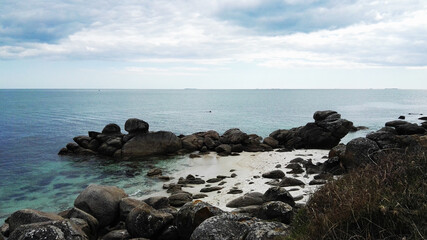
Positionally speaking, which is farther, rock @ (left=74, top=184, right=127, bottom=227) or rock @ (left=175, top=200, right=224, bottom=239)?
rock @ (left=74, top=184, right=127, bottom=227)

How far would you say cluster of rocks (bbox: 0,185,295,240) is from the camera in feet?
27.0

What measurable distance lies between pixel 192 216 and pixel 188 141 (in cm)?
2427

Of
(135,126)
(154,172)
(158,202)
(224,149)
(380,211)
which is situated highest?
(380,211)

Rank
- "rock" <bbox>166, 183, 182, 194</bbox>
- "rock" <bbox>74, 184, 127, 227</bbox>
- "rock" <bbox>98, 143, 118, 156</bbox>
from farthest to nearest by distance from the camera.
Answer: "rock" <bbox>98, 143, 118, 156</bbox> → "rock" <bbox>166, 183, 182, 194</bbox> → "rock" <bbox>74, 184, 127, 227</bbox>

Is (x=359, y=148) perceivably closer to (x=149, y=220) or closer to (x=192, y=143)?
(x=149, y=220)

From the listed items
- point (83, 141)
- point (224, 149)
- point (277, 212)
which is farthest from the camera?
point (83, 141)

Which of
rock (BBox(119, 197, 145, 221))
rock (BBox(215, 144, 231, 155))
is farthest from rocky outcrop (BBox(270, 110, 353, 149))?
rock (BBox(119, 197, 145, 221))

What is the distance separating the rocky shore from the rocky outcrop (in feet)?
0.34

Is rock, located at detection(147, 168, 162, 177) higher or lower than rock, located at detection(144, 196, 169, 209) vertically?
lower

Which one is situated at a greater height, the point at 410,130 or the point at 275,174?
the point at 410,130

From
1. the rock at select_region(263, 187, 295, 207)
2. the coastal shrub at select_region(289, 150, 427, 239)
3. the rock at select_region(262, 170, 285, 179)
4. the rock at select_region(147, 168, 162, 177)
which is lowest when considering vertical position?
the rock at select_region(147, 168, 162, 177)

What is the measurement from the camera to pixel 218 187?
2009 centimetres

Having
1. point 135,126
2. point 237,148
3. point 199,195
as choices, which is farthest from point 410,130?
point 135,126

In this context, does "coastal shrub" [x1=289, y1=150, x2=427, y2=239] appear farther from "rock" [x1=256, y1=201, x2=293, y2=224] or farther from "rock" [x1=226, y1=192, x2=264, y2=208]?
"rock" [x1=226, y1=192, x2=264, y2=208]
